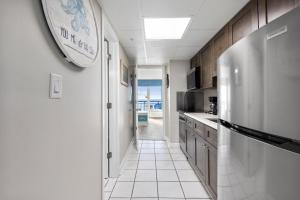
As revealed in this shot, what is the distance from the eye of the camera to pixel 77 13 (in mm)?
1157

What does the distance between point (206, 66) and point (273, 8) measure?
5.89 ft

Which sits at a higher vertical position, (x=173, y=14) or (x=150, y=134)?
(x=173, y=14)

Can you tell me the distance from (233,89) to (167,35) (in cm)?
196

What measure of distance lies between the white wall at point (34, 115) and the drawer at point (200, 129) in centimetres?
156

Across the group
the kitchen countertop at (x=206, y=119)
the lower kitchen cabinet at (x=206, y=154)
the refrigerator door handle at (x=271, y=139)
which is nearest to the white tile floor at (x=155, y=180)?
the lower kitchen cabinet at (x=206, y=154)

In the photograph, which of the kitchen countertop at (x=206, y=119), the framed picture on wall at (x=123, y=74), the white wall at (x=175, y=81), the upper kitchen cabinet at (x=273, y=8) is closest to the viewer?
the upper kitchen cabinet at (x=273, y=8)

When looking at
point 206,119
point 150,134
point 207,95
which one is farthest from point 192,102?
point 150,134

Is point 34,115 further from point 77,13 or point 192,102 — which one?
point 192,102

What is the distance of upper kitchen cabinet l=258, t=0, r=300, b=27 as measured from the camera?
4.12ft

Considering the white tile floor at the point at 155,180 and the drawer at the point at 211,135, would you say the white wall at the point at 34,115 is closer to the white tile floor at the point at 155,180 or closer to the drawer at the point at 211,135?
the white tile floor at the point at 155,180

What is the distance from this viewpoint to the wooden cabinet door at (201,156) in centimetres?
223

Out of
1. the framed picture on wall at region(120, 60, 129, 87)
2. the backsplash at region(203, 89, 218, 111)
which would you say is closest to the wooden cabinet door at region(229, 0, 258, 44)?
the backsplash at region(203, 89, 218, 111)

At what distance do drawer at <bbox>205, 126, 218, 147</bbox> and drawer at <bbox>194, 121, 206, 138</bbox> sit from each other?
0.44 ft

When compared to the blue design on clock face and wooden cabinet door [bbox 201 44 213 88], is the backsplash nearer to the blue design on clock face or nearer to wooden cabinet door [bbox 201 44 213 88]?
wooden cabinet door [bbox 201 44 213 88]
